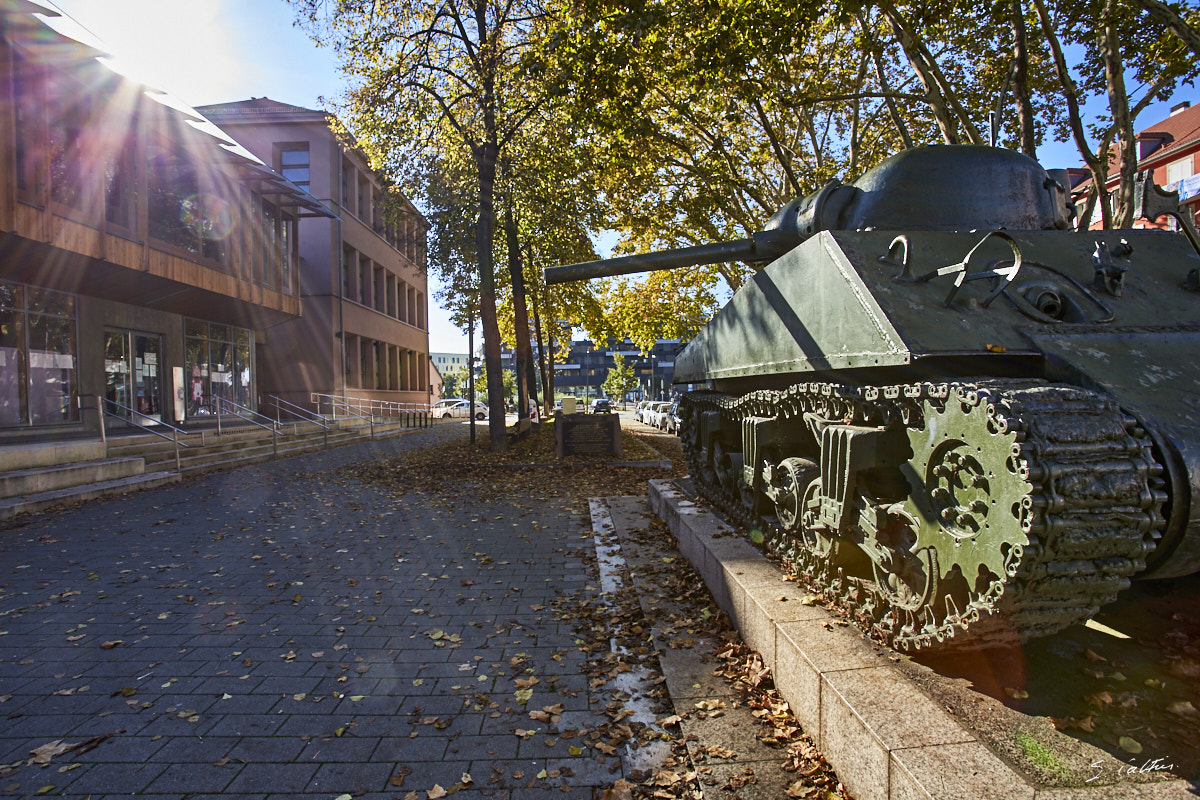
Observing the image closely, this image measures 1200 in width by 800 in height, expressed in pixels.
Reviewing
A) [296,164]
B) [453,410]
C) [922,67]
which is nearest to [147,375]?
[296,164]

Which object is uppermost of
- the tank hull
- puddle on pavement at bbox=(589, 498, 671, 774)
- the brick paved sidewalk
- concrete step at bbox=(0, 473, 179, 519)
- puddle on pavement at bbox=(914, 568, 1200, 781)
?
the tank hull

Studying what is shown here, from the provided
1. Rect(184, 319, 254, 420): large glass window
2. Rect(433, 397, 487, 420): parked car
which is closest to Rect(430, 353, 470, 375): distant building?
Rect(433, 397, 487, 420): parked car

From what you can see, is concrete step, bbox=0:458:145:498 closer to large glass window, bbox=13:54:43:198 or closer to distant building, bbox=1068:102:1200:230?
large glass window, bbox=13:54:43:198

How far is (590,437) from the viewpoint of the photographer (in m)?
14.9

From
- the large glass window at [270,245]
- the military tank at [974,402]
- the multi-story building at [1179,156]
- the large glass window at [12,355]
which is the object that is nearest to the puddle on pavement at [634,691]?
the military tank at [974,402]

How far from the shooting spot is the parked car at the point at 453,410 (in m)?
46.3

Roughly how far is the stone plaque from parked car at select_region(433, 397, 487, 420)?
3101 cm

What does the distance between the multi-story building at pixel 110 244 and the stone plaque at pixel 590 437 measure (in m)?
8.61

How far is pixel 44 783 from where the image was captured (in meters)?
2.81

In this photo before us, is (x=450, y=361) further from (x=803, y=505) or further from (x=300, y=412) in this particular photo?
(x=803, y=505)

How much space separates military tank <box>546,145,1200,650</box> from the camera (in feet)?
7.99

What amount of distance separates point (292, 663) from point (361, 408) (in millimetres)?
27309

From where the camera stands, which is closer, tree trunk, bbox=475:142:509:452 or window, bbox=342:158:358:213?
tree trunk, bbox=475:142:509:452

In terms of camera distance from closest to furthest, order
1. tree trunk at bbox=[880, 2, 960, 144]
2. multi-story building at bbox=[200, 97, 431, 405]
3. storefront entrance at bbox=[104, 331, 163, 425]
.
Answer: tree trunk at bbox=[880, 2, 960, 144]
storefront entrance at bbox=[104, 331, 163, 425]
multi-story building at bbox=[200, 97, 431, 405]
